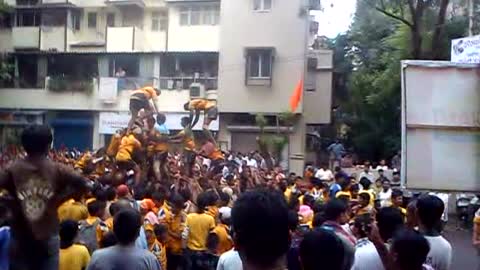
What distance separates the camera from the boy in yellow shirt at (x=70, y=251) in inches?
229

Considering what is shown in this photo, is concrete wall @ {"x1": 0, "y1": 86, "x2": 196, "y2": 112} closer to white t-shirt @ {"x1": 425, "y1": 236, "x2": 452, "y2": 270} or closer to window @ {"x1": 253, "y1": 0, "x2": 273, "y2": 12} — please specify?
window @ {"x1": 253, "y1": 0, "x2": 273, "y2": 12}

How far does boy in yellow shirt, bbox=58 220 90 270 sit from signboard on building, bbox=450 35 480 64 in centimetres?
490

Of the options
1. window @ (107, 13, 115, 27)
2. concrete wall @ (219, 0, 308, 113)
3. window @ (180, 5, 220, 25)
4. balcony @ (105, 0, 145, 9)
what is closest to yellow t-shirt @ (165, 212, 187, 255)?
concrete wall @ (219, 0, 308, 113)

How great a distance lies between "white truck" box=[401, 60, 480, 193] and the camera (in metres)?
7.84

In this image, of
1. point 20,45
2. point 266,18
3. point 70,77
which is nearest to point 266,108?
point 266,18

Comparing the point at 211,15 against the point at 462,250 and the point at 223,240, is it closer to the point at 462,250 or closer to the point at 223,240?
the point at 462,250

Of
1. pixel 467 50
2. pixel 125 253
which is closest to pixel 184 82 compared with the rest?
pixel 467 50

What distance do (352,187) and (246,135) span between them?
1959 centimetres

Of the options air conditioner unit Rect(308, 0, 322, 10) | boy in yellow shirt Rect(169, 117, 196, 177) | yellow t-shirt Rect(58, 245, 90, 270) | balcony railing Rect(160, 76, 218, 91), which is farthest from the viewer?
balcony railing Rect(160, 76, 218, 91)

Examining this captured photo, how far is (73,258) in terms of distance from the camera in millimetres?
5832

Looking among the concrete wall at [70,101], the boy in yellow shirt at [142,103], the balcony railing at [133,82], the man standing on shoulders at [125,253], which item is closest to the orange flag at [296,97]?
the concrete wall at [70,101]

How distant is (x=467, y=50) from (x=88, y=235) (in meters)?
5.21

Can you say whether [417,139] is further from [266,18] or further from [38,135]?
[266,18]

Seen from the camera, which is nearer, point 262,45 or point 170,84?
point 262,45
